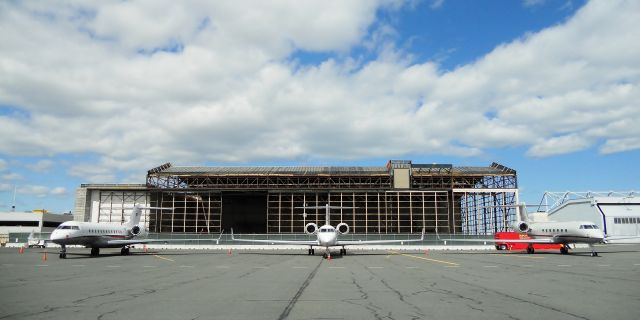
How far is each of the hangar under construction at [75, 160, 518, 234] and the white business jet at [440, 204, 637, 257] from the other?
21957mm

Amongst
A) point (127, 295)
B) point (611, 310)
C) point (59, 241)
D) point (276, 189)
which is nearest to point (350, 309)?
point (611, 310)

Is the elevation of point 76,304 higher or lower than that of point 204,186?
lower

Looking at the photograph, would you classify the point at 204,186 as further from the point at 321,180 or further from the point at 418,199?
the point at 418,199

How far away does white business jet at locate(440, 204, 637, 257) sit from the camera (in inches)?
1480

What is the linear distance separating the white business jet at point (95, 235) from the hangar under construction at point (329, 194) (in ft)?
78.8

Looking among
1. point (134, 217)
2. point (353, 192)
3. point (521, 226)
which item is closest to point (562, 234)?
point (521, 226)

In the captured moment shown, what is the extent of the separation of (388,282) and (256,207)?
7306cm

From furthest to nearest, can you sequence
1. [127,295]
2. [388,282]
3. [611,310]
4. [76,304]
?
[388,282] < [127,295] < [76,304] < [611,310]

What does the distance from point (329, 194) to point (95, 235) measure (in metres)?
38.7

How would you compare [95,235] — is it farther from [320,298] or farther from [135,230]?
[320,298]

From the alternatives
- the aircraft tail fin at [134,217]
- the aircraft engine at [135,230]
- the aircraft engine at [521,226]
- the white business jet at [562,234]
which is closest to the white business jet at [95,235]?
the aircraft engine at [135,230]

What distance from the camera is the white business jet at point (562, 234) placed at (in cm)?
3759

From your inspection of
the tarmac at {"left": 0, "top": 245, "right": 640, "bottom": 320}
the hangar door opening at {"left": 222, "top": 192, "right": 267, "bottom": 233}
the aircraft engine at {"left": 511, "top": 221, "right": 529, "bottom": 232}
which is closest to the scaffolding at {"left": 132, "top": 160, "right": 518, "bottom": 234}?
the hangar door opening at {"left": 222, "top": 192, "right": 267, "bottom": 233}

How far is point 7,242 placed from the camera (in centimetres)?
6000
